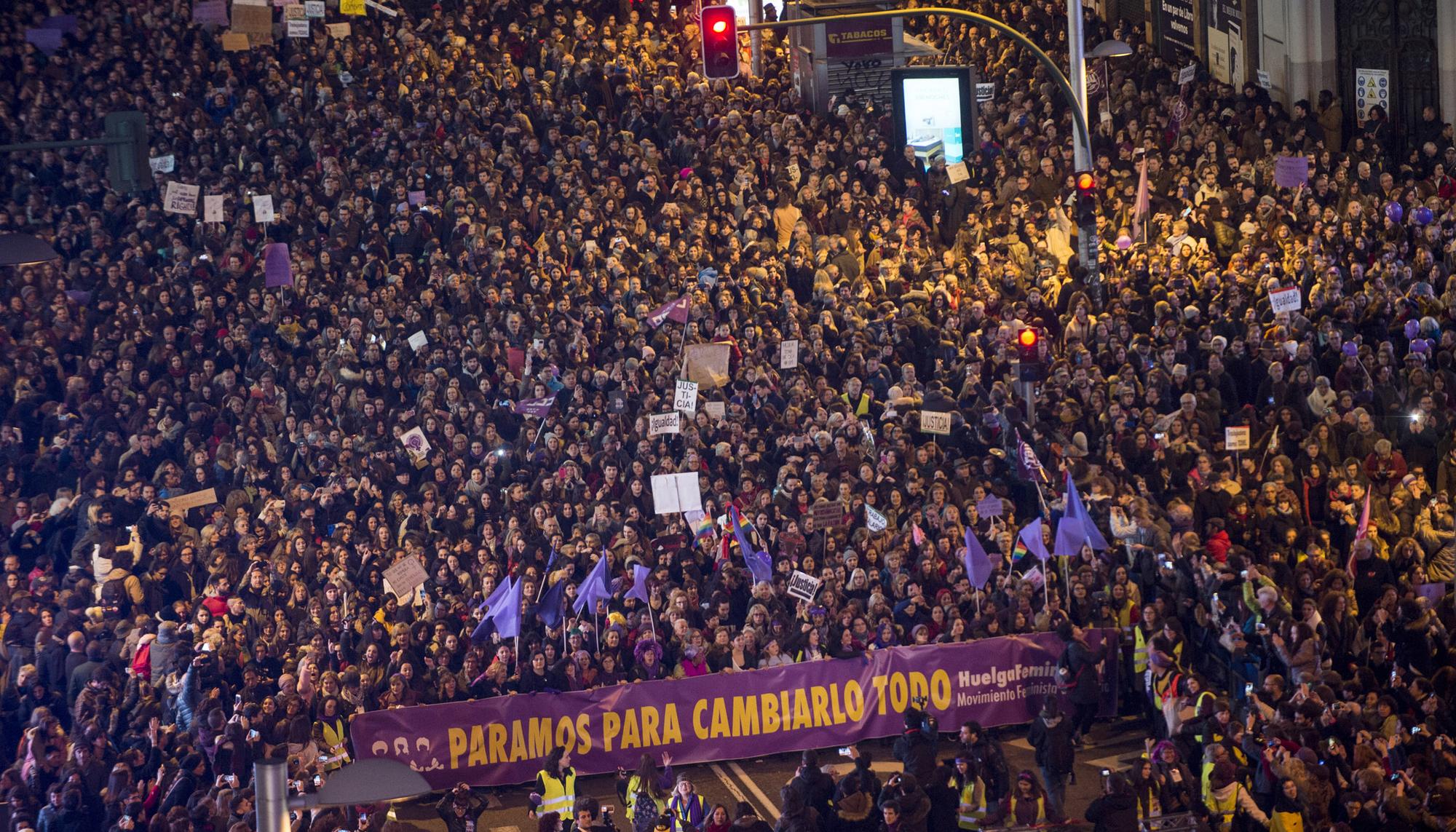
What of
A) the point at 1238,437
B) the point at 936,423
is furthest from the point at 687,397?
the point at 1238,437

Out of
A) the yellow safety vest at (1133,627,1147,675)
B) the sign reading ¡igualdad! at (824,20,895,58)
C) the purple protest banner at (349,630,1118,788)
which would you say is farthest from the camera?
the sign reading ¡igualdad! at (824,20,895,58)

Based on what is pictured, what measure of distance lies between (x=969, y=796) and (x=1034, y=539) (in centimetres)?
337

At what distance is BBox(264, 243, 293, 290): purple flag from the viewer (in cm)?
2414

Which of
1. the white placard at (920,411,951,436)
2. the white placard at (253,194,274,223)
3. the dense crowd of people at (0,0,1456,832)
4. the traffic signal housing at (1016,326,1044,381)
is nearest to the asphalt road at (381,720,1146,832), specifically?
the dense crowd of people at (0,0,1456,832)

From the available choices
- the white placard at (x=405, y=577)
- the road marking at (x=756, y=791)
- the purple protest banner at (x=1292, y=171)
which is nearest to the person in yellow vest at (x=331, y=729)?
the white placard at (x=405, y=577)

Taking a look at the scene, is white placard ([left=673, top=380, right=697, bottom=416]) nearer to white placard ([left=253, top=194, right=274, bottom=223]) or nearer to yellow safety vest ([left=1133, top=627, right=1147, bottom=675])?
yellow safety vest ([left=1133, top=627, right=1147, bottom=675])

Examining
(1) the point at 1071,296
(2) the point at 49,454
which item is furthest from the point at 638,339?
(2) the point at 49,454

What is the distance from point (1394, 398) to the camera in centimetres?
2011

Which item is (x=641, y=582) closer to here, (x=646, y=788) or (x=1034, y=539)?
(x=646, y=788)

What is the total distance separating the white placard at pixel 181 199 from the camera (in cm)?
2484

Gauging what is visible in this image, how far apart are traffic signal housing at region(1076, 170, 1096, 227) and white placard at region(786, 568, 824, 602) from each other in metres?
6.40

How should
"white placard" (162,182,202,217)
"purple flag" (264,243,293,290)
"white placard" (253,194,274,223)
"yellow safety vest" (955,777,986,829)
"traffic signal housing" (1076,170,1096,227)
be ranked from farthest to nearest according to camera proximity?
1. "white placard" (162,182,202,217)
2. "white placard" (253,194,274,223)
3. "purple flag" (264,243,293,290)
4. "traffic signal housing" (1076,170,1096,227)
5. "yellow safety vest" (955,777,986,829)

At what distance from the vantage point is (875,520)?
1933 cm

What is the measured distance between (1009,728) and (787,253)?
26.9 feet
